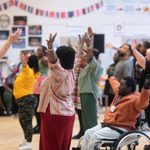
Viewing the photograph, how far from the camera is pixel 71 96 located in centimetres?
375

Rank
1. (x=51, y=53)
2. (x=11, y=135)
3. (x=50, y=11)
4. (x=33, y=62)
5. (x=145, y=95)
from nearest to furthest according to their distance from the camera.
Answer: (x=51, y=53)
(x=145, y=95)
(x=33, y=62)
(x=11, y=135)
(x=50, y=11)

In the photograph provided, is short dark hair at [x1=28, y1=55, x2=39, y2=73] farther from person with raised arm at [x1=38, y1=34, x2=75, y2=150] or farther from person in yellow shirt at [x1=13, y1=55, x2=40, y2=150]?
person with raised arm at [x1=38, y1=34, x2=75, y2=150]

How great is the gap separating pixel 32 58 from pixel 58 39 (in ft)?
12.8

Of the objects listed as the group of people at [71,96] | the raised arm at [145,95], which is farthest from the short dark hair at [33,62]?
the raised arm at [145,95]

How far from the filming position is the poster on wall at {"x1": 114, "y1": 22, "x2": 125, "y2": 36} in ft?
31.8

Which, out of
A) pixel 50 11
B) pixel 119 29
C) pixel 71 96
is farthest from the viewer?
pixel 119 29

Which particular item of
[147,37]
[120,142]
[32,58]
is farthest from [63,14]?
[120,142]

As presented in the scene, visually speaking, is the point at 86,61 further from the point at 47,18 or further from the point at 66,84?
the point at 47,18

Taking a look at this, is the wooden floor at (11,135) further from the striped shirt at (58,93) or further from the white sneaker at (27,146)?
the striped shirt at (58,93)

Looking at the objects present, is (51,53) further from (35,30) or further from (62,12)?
(62,12)

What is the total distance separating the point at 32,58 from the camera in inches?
219

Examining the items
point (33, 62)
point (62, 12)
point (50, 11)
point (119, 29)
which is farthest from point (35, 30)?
point (33, 62)

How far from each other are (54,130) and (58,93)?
0.31 meters

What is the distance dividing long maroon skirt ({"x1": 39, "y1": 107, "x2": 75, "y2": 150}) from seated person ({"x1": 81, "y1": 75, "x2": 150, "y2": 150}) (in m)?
0.74
